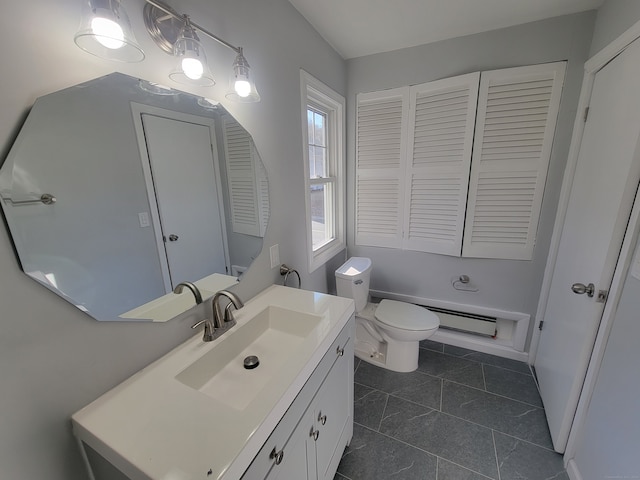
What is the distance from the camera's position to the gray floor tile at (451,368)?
192 cm

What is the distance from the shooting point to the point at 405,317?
1.96 metres

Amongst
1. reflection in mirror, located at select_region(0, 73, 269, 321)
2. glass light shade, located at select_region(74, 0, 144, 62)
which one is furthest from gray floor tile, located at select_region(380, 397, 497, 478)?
glass light shade, located at select_region(74, 0, 144, 62)

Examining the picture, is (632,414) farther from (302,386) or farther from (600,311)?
(302,386)

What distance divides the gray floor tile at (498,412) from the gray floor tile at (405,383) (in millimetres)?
71

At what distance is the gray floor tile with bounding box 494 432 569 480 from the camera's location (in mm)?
1314

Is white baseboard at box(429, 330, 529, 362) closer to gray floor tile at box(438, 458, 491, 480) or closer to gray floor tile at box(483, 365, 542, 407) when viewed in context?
gray floor tile at box(483, 365, 542, 407)

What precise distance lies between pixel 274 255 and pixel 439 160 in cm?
144

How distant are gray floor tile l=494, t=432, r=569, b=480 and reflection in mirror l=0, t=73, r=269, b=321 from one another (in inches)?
66.2

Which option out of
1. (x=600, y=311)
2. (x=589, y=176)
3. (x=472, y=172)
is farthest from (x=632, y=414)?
(x=472, y=172)

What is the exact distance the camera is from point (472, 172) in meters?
1.90

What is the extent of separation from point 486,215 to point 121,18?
2.16 metres

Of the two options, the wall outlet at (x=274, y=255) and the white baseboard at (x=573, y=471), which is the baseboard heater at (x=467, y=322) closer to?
the white baseboard at (x=573, y=471)

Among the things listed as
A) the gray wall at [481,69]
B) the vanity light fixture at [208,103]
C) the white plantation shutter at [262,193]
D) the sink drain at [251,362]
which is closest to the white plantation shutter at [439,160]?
the gray wall at [481,69]

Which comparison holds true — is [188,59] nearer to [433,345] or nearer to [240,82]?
[240,82]
